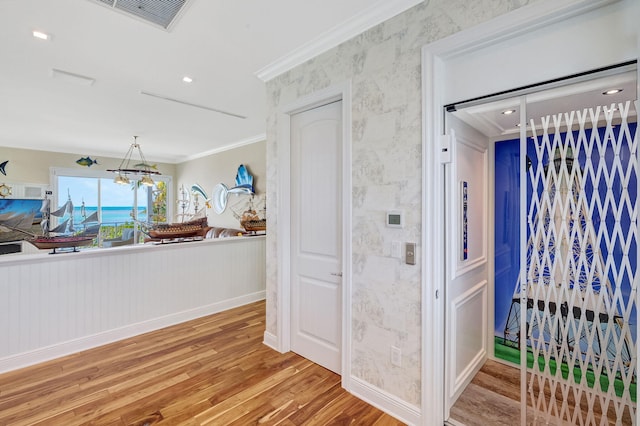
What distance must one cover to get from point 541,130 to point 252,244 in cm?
364

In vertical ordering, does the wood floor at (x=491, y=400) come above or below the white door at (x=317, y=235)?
Answer: below

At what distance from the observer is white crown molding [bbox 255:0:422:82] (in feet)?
6.33

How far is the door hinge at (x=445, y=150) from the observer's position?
1.78m

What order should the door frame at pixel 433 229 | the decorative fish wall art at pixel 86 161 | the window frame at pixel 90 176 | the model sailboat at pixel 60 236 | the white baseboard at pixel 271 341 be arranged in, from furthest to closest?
the decorative fish wall art at pixel 86 161 → the window frame at pixel 90 176 → the white baseboard at pixel 271 341 → the model sailboat at pixel 60 236 → the door frame at pixel 433 229

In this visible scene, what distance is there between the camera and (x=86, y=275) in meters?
2.96

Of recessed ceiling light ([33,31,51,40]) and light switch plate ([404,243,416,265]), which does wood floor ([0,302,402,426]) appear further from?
recessed ceiling light ([33,31,51,40])

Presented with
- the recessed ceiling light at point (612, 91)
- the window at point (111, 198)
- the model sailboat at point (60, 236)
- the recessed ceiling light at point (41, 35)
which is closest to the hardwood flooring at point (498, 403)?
the recessed ceiling light at point (612, 91)

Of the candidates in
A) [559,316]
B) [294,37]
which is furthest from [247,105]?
[559,316]

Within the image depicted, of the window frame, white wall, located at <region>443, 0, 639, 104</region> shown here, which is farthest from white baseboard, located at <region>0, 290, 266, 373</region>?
the window frame

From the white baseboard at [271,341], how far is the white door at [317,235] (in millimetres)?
178

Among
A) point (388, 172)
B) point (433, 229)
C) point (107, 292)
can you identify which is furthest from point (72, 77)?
point (433, 229)

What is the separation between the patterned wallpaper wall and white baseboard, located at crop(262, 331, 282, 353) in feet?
3.21

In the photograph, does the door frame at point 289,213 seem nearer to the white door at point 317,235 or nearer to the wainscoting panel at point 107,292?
the white door at point 317,235

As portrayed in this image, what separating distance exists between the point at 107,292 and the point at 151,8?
2702 mm
